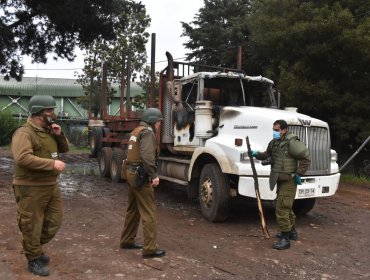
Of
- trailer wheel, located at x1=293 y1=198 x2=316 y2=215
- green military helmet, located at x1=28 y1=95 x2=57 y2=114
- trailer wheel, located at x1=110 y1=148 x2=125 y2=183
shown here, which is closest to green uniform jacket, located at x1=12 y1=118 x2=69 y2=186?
green military helmet, located at x1=28 y1=95 x2=57 y2=114

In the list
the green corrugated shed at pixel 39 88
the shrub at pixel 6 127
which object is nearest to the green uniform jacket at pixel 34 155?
the shrub at pixel 6 127

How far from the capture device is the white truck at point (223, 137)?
23.4ft

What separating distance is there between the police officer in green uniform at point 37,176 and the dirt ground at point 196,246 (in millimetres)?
400

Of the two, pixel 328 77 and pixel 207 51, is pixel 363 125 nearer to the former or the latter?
pixel 328 77

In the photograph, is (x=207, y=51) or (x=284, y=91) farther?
(x=207, y=51)

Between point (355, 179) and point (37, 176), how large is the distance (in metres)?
11.7

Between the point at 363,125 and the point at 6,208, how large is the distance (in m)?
10.7

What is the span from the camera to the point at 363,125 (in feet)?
45.9

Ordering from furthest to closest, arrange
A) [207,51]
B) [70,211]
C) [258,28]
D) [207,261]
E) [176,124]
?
[207,51], [258,28], [176,124], [70,211], [207,261]

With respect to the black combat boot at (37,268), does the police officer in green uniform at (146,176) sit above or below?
above

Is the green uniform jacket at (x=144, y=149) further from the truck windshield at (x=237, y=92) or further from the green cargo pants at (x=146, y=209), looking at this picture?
the truck windshield at (x=237, y=92)

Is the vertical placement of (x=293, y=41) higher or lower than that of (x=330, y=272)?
→ higher

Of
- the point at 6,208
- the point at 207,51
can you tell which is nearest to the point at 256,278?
the point at 6,208

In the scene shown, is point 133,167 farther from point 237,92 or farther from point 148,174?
point 237,92
